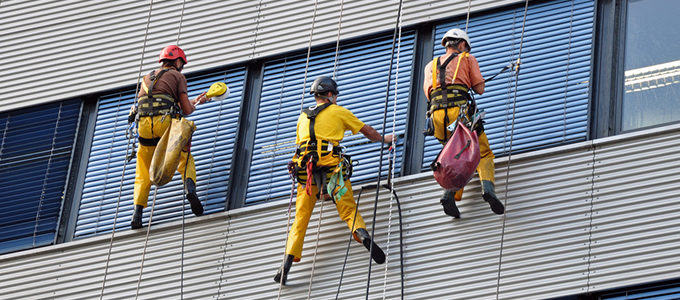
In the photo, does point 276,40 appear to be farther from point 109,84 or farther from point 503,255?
point 503,255

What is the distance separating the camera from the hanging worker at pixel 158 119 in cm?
1091

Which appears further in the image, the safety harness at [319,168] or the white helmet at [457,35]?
the white helmet at [457,35]

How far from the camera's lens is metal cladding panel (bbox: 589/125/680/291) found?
9.08 metres

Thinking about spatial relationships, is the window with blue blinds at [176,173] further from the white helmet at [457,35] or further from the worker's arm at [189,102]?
the white helmet at [457,35]

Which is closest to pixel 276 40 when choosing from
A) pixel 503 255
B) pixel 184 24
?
pixel 184 24

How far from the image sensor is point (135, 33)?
12336mm

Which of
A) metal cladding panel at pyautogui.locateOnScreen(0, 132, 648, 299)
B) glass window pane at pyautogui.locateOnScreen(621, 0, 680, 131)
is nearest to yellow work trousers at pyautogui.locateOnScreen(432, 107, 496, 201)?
metal cladding panel at pyautogui.locateOnScreen(0, 132, 648, 299)

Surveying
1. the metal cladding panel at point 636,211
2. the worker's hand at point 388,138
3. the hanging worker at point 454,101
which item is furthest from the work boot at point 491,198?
the worker's hand at point 388,138

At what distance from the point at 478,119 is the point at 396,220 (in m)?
1.17

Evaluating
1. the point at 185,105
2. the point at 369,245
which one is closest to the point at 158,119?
the point at 185,105

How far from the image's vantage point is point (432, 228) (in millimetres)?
10031

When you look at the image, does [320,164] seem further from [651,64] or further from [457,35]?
[651,64]

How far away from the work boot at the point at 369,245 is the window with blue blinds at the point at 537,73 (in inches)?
38.4

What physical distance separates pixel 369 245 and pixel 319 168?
787 mm
